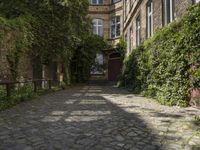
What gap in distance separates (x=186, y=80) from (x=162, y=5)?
203 inches

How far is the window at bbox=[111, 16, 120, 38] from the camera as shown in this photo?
106 ft

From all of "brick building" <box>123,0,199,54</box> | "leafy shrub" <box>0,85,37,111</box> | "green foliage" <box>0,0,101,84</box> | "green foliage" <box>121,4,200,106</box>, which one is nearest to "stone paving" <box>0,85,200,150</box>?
"green foliage" <box>121,4,200,106</box>

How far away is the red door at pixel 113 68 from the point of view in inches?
1232

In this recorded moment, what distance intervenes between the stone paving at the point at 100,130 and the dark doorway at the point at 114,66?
22.8 meters

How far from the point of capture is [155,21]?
548 inches

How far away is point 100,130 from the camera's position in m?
5.93

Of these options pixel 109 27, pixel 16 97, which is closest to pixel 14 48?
pixel 16 97

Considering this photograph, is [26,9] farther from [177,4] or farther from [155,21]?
[177,4]

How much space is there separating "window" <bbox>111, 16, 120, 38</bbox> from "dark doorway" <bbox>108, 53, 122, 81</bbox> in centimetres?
254

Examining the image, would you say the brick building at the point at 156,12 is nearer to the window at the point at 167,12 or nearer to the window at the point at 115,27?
the window at the point at 167,12

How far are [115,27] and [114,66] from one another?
4382 mm

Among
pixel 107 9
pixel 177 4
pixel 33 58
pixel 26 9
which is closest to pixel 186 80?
pixel 177 4

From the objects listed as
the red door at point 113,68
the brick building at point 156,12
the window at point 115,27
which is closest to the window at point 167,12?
the brick building at point 156,12

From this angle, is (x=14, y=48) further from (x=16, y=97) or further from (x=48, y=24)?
(x=48, y=24)
